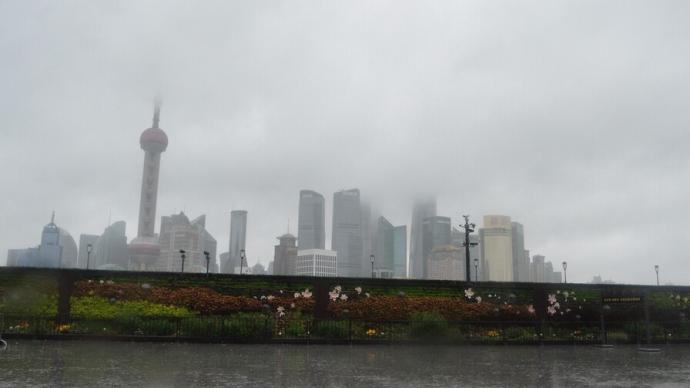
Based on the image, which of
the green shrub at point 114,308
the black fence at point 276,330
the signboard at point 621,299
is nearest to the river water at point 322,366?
the black fence at point 276,330

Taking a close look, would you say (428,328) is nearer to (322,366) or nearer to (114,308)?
(322,366)

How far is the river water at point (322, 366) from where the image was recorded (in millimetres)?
12938

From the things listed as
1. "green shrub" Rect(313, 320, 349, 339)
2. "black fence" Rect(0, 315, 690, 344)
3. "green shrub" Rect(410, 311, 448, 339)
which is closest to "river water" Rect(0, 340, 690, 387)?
"green shrub" Rect(410, 311, 448, 339)

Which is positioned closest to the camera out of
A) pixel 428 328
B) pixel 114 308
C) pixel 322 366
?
pixel 322 366

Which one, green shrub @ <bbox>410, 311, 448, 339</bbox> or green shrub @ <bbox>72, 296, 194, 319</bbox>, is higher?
green shrub @ <bbox>72, 296, 194, 319</bbox>

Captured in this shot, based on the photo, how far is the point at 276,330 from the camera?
26516mm

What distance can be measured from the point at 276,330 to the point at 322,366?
1068 cm

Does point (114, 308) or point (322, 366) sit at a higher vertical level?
point (114, 308)

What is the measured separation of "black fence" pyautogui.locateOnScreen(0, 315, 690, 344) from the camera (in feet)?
82.1

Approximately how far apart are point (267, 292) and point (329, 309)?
3265mm

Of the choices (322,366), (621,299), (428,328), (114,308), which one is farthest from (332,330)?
(621,299)

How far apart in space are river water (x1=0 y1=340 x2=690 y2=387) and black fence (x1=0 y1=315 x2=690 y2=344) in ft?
4.02

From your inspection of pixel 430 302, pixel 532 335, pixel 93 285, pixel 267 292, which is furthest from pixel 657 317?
pixel 93 285

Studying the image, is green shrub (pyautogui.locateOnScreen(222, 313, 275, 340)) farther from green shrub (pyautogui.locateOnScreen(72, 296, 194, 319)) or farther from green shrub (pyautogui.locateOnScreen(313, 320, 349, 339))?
green shrub (pyautogui.locateOnScreen(72, 296, 194, 319))
